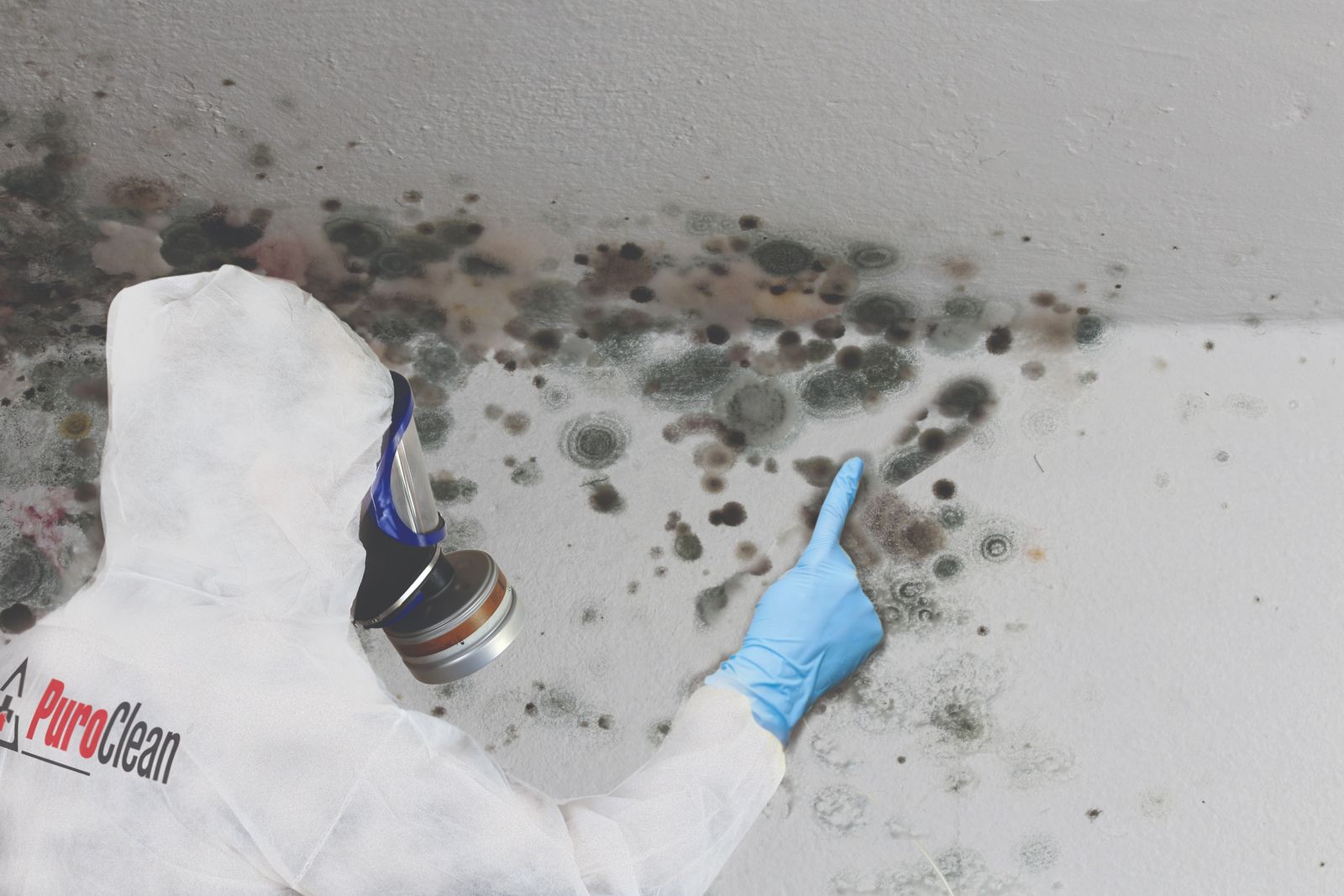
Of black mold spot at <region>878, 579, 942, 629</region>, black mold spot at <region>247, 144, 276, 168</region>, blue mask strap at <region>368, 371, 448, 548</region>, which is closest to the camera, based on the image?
blue mask strap at <region>368, 371, 448, 548</region>

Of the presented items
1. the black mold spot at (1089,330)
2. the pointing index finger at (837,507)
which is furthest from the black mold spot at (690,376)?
the black mold spot at (1089,330)

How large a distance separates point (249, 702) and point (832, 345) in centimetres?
94

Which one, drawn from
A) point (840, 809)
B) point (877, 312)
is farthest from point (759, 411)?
point (840, 809)

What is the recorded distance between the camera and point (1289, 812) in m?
1.29

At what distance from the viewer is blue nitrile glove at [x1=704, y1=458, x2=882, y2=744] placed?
1.14 metres

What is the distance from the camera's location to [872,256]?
4.56 ft

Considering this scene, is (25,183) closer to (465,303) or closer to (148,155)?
(148,155)

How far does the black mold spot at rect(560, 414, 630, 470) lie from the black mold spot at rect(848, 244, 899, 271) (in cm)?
40

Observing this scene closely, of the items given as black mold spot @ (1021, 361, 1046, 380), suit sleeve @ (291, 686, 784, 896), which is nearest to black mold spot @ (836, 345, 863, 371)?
black mold spot @ (1021, 361, 1046, 380)

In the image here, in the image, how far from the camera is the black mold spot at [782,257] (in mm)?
1388

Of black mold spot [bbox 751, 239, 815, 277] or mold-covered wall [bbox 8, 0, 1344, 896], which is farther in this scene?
black mold spot [bbox 751, 239, 815, 277]

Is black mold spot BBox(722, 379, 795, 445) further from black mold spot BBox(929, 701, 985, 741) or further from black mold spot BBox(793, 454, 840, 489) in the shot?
black mold spot BBox(929, 701, 985, 741)

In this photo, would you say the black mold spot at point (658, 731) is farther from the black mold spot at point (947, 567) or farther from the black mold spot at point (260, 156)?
the black mold spot at point (260, 156)

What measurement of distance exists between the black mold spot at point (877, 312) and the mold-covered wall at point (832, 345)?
11 mm
